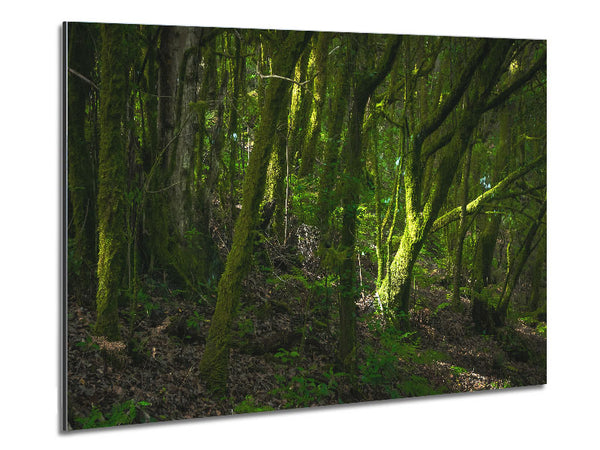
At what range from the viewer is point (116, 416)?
4090mm

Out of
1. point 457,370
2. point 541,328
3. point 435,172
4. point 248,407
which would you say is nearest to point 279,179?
point 435,172

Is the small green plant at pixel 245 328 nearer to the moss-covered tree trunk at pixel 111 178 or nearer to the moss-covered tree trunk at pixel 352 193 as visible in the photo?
the moss-covered tree trunk at pixel 352 193

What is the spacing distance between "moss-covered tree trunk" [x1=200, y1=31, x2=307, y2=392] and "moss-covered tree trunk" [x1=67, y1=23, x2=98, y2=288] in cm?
94

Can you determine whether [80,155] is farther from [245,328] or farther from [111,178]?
[245,328]

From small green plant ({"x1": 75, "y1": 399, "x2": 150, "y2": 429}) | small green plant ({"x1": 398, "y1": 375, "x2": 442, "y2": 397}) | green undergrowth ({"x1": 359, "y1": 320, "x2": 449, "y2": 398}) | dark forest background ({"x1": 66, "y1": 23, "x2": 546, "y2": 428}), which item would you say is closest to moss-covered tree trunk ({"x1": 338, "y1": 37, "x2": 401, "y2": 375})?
dark forest background ({"x1": 66, "y1": 23, "x2": 546, "y2": 428})

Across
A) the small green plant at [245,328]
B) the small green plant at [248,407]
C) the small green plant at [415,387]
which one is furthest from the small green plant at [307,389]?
the small green plant at [415,387]

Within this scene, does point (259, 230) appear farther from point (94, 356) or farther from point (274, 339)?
point (94, 356)

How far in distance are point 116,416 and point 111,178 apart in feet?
4.89

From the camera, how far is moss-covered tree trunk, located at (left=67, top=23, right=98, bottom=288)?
157 inches

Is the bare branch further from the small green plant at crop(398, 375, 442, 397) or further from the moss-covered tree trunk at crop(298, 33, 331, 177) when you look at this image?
the small green plant at crop(398, 375, 442, 397)

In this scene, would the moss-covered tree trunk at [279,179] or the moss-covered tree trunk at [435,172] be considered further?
the moss-covered tree trunk at [435,172]

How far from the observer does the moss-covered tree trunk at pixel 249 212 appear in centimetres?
450

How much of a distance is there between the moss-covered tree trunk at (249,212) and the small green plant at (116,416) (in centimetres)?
56

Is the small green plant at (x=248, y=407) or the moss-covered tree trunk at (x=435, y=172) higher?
the moss-covered tree trunk at (x=435, y=172)
